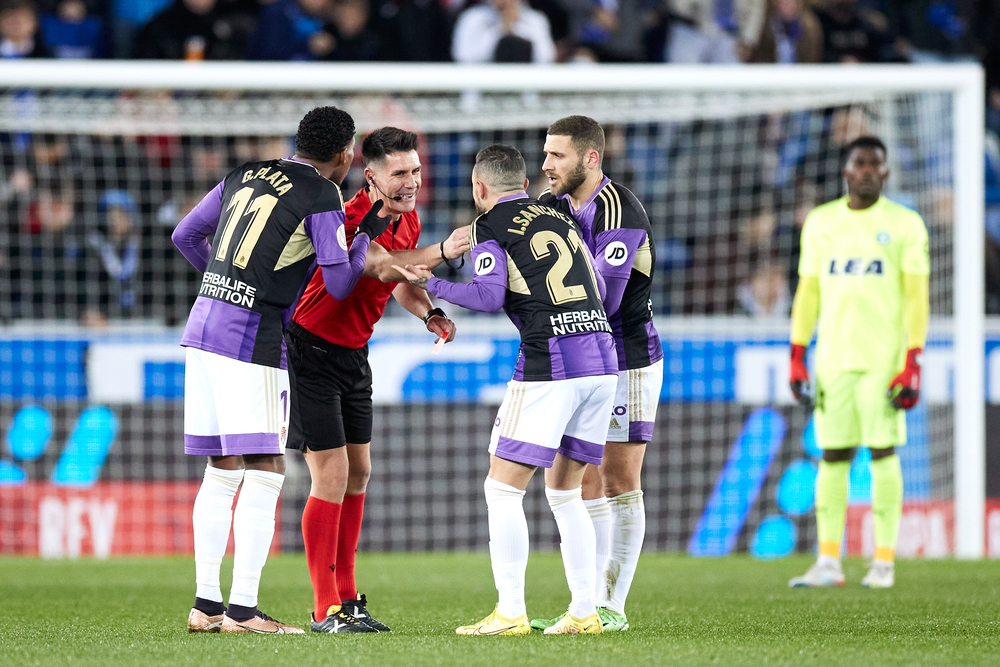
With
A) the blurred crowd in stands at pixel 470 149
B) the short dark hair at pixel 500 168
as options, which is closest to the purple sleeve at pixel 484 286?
the short dark hair at pixel 500 168

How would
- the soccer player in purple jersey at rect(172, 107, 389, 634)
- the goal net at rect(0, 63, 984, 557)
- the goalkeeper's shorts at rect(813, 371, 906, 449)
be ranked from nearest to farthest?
the soccer player in purple jersey at rect(172, 107, 389, 634) → the goalkeeper's shorts at rect(813, 371, 906, 449) → the goal net at rect(0, 63, 984, 557)

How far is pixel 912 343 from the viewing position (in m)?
6.89

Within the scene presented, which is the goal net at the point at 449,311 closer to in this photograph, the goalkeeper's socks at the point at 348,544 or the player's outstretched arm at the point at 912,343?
the player's outstretched arm at the point at 912,343

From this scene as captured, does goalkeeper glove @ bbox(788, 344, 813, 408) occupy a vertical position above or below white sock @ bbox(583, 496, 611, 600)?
above

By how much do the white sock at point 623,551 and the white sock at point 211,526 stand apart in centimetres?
154

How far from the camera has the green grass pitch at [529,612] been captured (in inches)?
151

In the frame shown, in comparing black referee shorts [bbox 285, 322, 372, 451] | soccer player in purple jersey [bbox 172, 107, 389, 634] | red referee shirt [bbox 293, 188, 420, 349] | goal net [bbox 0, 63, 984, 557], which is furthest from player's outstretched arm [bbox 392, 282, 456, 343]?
goal net [bbox 0, 63, 984, 557]

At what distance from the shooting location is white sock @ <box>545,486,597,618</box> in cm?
452

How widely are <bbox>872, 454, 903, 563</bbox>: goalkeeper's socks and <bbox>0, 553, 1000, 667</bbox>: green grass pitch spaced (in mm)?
275

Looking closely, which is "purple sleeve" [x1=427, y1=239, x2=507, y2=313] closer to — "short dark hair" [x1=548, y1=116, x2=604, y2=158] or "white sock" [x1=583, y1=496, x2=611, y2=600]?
"short dark hair" [x1=548, y1=116, x2=604, y2=158]

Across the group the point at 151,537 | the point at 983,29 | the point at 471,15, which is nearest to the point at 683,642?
the point at 151,537

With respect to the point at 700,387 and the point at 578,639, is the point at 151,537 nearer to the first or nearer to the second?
the point at 700,387

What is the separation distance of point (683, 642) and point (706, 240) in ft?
23.2

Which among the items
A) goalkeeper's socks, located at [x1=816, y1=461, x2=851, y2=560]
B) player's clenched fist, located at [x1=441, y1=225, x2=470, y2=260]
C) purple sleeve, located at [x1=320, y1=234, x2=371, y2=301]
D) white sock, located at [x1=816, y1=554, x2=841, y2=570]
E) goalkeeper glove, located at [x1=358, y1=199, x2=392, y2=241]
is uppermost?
goalkeeper glove, located at [x1=358, y1=199, x2=392, y2=241]
